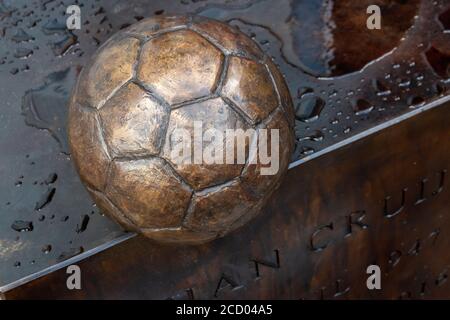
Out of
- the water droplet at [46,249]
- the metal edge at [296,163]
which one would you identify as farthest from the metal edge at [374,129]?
the water droplet at [46,249]

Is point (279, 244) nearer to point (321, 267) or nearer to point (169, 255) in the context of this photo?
point (321, 267)

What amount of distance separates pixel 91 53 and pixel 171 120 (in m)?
0.69

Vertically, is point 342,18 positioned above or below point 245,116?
above

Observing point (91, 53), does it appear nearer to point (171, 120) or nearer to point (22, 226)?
point (22, 226)

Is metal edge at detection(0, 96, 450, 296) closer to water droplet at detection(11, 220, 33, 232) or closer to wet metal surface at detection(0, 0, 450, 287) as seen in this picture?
wet metal surface at detection(0, 0, 450, 287)

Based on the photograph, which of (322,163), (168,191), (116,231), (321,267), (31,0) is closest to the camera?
(168,191)

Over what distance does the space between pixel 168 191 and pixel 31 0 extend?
3.41ft

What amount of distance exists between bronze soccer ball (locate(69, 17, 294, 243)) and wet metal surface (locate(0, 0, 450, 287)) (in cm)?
23

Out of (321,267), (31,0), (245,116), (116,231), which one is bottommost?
(321,267)

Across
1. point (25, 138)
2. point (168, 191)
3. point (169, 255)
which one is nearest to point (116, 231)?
point (169, 255)

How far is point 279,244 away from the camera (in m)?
1.42

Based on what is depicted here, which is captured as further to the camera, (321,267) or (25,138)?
(321,267)

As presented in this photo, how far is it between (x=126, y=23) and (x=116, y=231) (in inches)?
26.9

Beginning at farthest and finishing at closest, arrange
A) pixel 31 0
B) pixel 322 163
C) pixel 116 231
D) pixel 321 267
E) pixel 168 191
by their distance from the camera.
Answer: pixel 31 0 < pixel 321 267 < pixel 322 163 < pixel 116 231 < pixel 168 191
